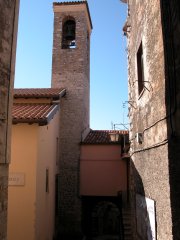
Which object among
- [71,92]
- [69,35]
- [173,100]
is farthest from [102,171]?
[173,100]

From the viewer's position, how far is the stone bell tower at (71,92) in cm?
1541

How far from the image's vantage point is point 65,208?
1534cm

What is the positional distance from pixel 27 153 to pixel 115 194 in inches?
262

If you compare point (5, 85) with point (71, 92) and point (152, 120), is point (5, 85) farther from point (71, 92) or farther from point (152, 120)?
point (71, 92)

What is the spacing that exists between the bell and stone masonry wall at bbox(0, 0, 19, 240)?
11941 mm

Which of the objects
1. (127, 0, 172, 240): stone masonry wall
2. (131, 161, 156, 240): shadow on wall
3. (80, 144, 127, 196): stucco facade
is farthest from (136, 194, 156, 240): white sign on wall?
(80, 144, 127, 196): stucco facade

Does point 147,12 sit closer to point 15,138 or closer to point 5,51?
point 5,51

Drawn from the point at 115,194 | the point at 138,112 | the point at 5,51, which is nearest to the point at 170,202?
the point at 138,112

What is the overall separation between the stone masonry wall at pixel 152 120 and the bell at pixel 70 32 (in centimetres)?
1109

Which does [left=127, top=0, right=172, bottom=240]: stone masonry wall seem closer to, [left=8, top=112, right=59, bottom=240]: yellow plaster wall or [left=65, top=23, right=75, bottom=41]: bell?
[left=8, top=112, right=59, bottom=240]: yellow plaster wall

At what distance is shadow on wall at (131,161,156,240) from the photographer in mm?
5602

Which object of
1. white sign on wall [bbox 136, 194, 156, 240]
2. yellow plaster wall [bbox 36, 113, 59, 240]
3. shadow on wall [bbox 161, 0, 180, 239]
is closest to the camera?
shadow on wall [bbox 161, 0, 180, 239]

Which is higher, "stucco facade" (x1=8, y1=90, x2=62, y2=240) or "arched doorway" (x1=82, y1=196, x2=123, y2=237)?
"stucco facade" (x1=8, y1=90, x2=62, y2=240)

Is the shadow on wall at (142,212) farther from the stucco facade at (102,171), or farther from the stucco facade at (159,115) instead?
the stucco facade at (102,171)
